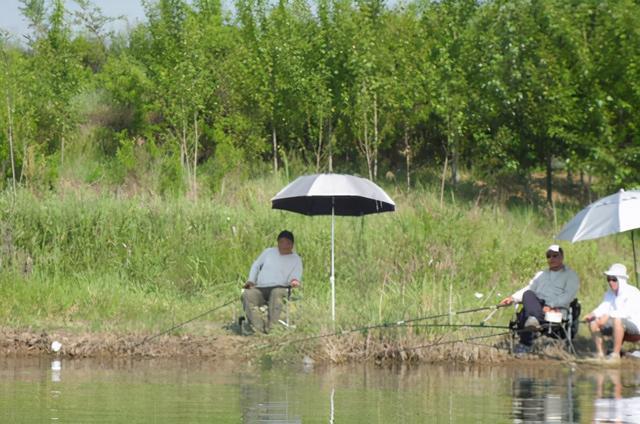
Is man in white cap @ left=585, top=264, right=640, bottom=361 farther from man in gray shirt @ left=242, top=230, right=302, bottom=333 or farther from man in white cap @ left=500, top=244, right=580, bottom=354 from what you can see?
man in gray shirt @ left=242, top=230, right=302, bottom=333

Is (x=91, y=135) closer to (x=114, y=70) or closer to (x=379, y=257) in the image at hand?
(x=114, y=70)

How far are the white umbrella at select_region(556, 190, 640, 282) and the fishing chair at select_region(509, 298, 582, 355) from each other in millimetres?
829

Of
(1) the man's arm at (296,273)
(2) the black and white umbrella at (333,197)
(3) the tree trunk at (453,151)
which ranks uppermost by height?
(3) the tree trunk at (453,151)

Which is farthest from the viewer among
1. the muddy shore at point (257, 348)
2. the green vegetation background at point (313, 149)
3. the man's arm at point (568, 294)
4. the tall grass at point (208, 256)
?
the green vegetation background at point (313, 149)

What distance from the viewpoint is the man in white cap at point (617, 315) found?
1475cm

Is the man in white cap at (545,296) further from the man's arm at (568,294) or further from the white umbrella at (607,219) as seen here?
the white umbrella at (607,219)

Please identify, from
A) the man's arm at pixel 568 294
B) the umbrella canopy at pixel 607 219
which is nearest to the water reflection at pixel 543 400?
the man's arm at pixel 568 294

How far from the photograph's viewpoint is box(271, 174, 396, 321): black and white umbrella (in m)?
16.0

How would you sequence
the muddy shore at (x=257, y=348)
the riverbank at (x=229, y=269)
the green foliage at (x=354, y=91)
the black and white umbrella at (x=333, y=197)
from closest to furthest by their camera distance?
1. the muddy shore at (x=257, y=348)
2. the riverbank at (x=229, y=269)
3. the black and white umbrella at (x=333, y=197)
4. the green foliage at (x=354, y=91)

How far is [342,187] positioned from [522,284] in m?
5.01

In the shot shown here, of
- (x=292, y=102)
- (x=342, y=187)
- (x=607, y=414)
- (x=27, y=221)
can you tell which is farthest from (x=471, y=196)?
(x=607, y=414)

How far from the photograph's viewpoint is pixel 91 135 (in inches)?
1462

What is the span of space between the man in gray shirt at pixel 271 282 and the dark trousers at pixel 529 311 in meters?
2.79

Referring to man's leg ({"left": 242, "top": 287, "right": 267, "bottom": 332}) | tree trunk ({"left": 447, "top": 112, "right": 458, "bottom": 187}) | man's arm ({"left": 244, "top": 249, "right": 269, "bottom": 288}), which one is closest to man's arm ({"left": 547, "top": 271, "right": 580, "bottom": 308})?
man's leg ({"left": 242, "top": 287, "right": 267, "bottom": 332})
